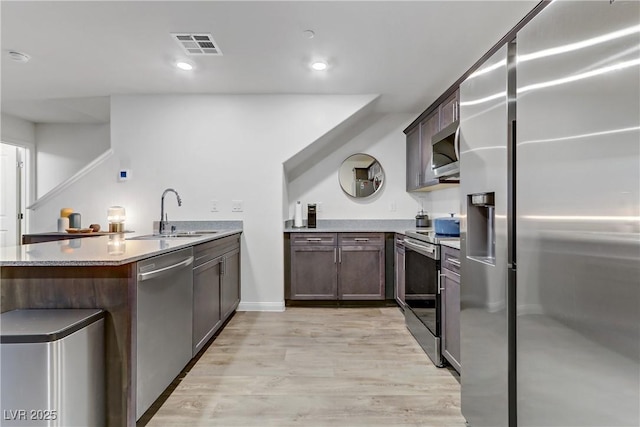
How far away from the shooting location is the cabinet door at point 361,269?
3.99 m

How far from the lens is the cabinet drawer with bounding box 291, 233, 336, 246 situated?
13.1 ft

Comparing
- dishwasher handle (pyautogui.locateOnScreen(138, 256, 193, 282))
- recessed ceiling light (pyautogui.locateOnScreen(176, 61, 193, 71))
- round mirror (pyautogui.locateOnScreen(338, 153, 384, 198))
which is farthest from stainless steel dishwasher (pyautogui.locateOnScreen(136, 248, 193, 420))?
round mirror (pyautogui.locateOnScreen(338, 153, 384, 198))

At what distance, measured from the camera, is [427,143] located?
3.66m

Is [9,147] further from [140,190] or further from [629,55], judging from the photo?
[629,55]

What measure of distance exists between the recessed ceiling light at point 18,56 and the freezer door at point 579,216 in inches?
150

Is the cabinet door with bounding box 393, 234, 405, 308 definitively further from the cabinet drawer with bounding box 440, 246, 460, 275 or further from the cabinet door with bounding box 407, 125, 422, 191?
the cabinet drawer with bounding box 440, 246, 460, 275

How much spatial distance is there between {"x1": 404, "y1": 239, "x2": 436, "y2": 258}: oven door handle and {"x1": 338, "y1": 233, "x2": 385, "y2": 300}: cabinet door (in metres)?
0.83

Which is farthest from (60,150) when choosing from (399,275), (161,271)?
(399,275)

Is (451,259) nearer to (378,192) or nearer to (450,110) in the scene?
(450,110)

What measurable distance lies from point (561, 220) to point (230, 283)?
303cm

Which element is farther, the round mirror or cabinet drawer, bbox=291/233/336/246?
the round mirror

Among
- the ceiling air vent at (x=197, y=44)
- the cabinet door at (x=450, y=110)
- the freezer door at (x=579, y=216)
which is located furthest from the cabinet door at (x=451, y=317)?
the ceiling air vent at (x=197, y=44)

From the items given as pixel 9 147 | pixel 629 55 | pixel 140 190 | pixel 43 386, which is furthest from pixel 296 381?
pixel 9 147

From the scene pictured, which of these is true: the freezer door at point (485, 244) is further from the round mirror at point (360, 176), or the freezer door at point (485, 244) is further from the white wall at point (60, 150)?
the white wall at point (60, 150)
